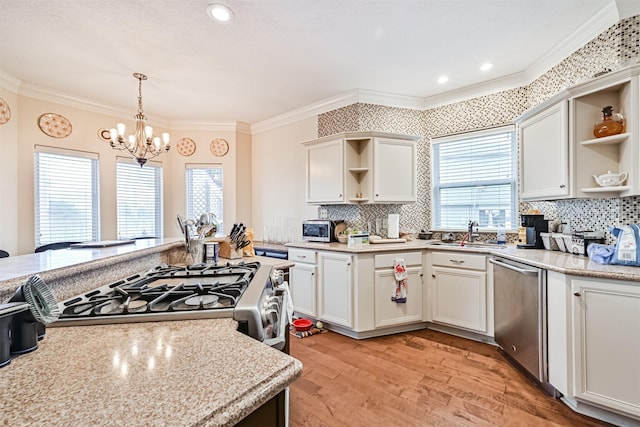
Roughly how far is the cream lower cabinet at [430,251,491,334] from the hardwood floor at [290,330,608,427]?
21 centimetres

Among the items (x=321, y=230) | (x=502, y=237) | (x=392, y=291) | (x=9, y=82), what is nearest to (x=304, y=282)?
(x=321, y=230)

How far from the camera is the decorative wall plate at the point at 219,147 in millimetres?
4562

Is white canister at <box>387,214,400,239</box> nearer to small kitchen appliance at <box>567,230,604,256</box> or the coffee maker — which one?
the coffee maker

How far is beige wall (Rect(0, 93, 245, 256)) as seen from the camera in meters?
3.05

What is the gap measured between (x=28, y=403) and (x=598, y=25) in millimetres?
3589

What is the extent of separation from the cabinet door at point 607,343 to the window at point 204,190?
4.23 m

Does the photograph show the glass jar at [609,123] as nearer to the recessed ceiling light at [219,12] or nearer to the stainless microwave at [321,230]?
the stainless microwave at [321,230]

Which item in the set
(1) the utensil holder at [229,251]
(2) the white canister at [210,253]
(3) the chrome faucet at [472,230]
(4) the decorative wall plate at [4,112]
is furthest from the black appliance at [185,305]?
(4) the decorative wall plate at [4,112]

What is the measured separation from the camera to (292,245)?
3.36 meters

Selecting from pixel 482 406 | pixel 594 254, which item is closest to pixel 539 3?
pixel 594 254

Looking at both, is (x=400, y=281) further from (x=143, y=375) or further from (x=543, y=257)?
(x=143, y=375)

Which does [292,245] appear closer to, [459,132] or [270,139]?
[270,139]

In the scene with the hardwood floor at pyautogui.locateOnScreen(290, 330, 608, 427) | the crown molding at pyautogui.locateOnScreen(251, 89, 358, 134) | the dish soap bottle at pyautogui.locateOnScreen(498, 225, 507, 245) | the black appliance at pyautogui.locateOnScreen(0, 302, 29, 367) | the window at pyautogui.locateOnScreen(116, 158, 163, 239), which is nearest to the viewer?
the black appliance at pyautogui.locateOnScreen(0, 302, 29, 367)

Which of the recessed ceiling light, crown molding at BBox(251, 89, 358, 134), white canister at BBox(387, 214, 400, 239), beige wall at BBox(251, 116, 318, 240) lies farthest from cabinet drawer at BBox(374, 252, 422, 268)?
the recessed ceiling light
